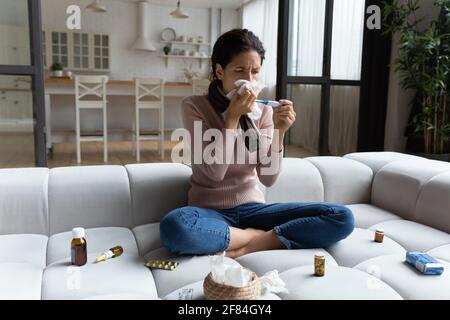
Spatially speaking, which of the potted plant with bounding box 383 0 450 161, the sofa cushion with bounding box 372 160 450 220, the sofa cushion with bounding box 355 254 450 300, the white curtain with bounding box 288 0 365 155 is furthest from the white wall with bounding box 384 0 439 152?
the sofa cushion with bounding box 355 254 450 300

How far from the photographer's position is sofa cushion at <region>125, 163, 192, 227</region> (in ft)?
5.98

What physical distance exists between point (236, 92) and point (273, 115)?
0.69 feet

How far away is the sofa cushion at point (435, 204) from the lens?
1.78 metres

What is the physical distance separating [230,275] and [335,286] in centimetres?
30

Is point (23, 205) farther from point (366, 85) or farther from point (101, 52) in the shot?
point (101, 52)

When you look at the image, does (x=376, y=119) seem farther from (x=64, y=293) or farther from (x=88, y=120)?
(x=88, y=120)

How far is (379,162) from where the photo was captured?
225 centimetres

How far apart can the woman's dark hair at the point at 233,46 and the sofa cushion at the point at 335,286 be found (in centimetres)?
79

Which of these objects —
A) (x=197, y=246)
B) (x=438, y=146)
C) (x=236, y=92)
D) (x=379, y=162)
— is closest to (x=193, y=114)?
(x=236, y=92)

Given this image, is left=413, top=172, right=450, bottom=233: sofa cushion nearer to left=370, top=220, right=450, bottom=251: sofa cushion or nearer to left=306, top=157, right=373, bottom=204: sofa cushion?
left=370, top=220, right=450, bottom=251: sofa cushion

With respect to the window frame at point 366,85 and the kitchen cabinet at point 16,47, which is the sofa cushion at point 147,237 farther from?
the window frame at point 366,85

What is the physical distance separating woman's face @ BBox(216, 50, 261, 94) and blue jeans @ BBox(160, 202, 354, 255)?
0.47 metres

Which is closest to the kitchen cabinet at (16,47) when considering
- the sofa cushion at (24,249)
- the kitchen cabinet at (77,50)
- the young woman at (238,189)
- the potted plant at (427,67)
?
the sofa cushion at (24,249)

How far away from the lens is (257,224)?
1663 millimetres
